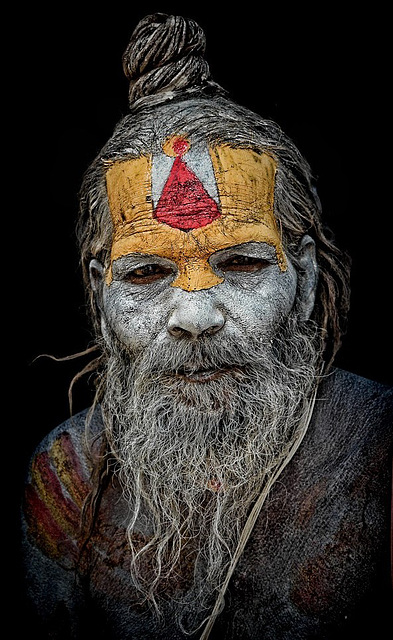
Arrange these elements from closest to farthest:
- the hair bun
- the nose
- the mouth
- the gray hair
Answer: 1. the nose
2. the mouth
3. the gray hair
4. the hair bun

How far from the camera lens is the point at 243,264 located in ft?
8.21

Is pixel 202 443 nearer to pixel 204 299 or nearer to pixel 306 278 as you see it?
pixel 204 299

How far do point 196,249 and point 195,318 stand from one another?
0.25 meters

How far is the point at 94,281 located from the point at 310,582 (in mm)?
1370

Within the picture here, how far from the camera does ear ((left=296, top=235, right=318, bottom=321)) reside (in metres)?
2.70

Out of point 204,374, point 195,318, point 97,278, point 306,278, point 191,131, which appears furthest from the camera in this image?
point 97,278

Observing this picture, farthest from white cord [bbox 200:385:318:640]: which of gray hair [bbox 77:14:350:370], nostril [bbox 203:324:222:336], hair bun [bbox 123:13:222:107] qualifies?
hair bun [bbox 123:13:222:107]

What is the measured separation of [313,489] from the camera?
98.3 inches

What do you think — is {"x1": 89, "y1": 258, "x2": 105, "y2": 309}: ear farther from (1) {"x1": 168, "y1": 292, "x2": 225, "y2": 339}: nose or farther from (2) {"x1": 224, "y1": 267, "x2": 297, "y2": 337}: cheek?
(2) {"x1": 224, "y1": 267, "x2": 297, "y2": 337}: cheek

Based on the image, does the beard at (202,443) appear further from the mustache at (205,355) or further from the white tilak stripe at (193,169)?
the white tilak stripe at (193,169)

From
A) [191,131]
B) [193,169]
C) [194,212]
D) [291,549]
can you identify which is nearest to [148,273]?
[194,212]

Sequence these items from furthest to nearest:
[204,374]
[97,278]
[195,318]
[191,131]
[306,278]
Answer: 1. [97,278]
2. [306,278]
3. [191,131]
4. [204,374]
5. [195,318]

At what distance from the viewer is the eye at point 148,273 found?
99.0 inches

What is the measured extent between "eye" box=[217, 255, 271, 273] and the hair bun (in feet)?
2.42
